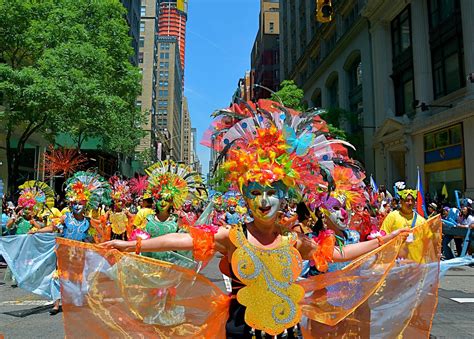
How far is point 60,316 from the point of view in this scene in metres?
6.55

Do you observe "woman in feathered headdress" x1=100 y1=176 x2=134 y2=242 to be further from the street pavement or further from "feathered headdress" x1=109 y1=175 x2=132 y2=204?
the street pavement

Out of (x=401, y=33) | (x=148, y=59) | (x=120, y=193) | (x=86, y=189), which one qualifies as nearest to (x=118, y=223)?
(x=120, y=193)

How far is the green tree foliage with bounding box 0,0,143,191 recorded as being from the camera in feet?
54.9

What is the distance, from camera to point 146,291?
10.6ft

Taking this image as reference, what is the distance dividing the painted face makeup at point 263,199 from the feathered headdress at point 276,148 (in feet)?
0.16

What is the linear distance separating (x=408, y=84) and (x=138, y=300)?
2642 cm

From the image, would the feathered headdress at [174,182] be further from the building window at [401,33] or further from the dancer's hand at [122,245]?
the building window at [401,33]

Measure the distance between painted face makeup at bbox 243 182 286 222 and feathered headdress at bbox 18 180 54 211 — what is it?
8881 millimetres

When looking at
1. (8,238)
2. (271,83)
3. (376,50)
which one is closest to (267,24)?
(271,83)

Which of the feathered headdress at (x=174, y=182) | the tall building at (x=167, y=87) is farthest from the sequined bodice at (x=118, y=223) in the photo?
the tall building at (x=167, y=87)

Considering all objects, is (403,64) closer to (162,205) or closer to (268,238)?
(162,205)

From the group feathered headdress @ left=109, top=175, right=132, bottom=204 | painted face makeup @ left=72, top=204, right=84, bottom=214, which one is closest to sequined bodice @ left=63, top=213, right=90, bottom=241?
painted face makeup @ left=72, top=204, right=84, bottom=214

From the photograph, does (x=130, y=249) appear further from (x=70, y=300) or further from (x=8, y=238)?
(x=8, y=238)

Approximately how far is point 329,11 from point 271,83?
69912mm
